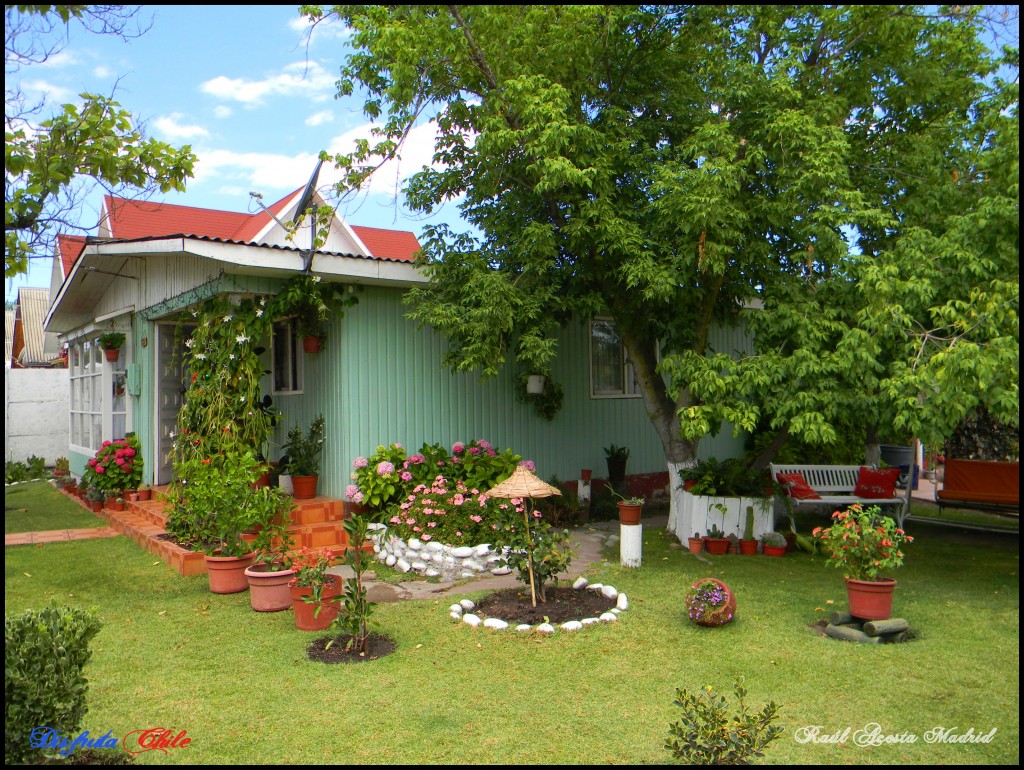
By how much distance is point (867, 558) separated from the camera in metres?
5.35

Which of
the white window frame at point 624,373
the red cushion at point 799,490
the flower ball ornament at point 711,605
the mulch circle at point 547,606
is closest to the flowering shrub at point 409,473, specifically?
the mulch circle at point 547,606

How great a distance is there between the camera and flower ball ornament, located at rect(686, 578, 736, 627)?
17.9 feet

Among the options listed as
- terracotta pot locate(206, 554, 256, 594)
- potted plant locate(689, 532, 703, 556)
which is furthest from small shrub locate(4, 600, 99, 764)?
potted plant locate(689, 532, 703, 556)

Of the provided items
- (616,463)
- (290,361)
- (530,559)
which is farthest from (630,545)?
(290,361)

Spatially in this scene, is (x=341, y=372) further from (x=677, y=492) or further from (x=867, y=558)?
(x=867, y=558)

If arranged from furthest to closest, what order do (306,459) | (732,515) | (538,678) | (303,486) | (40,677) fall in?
(306,459)
(303,486)
(732,515)
(538,678)
(40,677)

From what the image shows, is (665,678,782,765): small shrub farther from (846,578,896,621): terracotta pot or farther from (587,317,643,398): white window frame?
(587,317,643,398): white window frame

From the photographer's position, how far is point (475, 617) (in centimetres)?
578

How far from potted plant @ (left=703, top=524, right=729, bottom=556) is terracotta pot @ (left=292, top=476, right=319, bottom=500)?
4594 millimetres

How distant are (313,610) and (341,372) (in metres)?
3.57

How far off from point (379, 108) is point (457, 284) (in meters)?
2.11

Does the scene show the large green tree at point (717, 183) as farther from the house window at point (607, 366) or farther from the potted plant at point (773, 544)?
the house window at point (607, 366)

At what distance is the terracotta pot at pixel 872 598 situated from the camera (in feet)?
17.5

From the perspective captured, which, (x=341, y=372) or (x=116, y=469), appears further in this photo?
(x=116, y=469)
